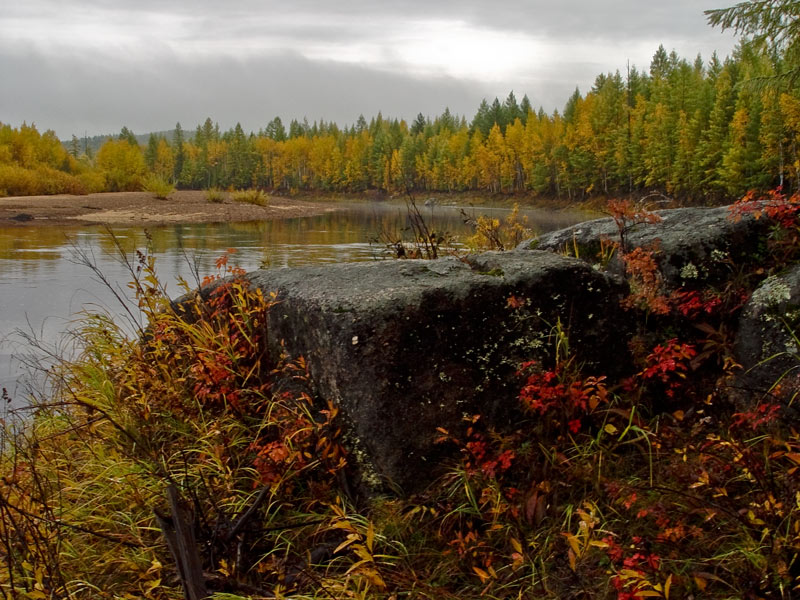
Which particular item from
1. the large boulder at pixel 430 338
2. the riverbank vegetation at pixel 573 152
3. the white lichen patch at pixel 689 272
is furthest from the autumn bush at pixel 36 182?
the white lichen patch at pixel 689 272

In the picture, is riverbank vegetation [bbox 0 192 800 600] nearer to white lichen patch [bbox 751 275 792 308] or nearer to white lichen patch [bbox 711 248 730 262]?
white lichen patch [bbox 711 248 730 262]

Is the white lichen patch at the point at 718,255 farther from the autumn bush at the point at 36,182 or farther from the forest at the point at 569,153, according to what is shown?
the autumn bush at the point at 36,182

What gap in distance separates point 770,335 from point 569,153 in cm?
6158

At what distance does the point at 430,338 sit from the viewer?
10.2 feet

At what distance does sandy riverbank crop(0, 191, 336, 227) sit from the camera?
89.5ft

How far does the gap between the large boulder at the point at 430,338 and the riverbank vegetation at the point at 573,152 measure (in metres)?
2.66

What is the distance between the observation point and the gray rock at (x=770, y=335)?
3070mm

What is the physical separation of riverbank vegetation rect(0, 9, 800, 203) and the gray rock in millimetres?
3347

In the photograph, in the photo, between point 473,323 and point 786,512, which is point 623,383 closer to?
point 473,323

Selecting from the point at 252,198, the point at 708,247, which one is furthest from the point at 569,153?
the point at 708,247

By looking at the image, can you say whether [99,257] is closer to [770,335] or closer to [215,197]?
[770,335]

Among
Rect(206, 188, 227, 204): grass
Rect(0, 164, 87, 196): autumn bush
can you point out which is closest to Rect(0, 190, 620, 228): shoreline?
Rect(206, 188, 227, 204): grass

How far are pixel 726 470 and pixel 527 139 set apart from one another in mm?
70023

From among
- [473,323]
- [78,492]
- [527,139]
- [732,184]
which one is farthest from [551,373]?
[527,139]
